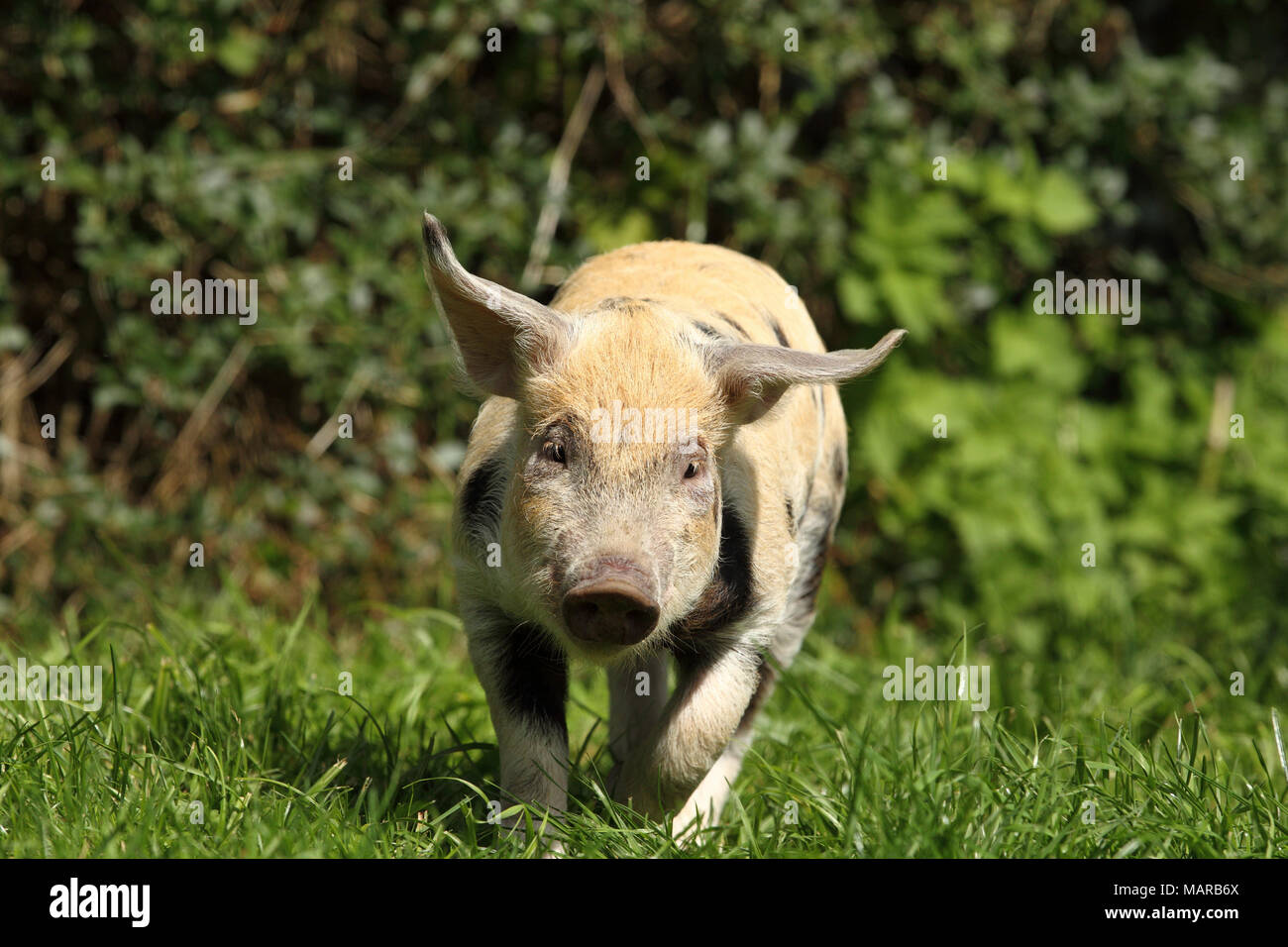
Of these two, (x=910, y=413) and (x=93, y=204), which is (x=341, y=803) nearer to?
(x=93, y=204)

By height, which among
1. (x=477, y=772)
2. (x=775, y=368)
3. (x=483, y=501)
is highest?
(x=775, y=368)

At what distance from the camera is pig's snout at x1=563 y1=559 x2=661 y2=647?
3391 millimetres

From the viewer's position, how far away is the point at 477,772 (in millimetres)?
4590

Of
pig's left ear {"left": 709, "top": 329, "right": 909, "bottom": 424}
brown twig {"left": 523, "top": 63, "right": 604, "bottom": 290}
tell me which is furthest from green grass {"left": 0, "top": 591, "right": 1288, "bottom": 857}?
brown twig {"left": 523, "top": 63, "right": 604, "bottom": 290}

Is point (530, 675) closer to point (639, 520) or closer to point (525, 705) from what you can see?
point (525, 705)

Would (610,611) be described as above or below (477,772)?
above

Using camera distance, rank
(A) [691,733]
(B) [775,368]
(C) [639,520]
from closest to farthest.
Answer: (C) [639,520], (B) [775,368], (A) [691,733]

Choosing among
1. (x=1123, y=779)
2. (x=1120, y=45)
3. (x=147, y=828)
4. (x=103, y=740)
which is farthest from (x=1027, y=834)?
(x=1120, y=45)

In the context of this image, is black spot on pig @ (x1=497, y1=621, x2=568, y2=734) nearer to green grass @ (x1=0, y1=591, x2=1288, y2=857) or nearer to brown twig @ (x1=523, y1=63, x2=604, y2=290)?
green grass @ (x1=0, y1=591, x2=1288, y2=857)

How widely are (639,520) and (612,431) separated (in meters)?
0.27

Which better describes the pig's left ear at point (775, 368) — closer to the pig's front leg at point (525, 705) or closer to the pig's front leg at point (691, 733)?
the pig's front leg at point (691, 733)

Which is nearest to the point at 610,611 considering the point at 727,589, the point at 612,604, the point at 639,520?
the point at 612,604

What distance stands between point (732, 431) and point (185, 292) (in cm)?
394

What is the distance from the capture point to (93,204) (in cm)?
668
